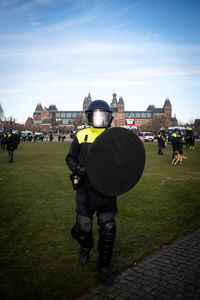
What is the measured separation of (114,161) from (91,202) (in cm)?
60

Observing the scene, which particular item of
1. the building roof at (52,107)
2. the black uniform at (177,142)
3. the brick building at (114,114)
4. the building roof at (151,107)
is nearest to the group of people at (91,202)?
the black uniform at (177,142)

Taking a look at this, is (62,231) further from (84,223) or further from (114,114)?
(114,114)

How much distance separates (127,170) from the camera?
2.86m

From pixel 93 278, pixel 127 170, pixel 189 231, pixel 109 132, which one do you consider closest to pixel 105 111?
pixel 109 132

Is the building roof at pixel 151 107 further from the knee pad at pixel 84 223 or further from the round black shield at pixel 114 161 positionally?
the knee pad at pixel 84 223

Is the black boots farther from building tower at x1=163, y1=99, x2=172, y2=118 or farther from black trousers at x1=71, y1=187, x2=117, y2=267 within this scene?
building tower at x1=163, y1=99, x2=172, y2=118

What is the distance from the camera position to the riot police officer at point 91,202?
288 cm

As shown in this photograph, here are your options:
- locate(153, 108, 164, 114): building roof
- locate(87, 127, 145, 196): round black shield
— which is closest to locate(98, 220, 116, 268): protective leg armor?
locate(87, 127, 145, 196): round black shield

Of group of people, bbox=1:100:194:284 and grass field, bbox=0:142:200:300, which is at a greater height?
group of people, bbox=1:100:194:284

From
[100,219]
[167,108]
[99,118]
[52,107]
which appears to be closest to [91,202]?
[100,219]

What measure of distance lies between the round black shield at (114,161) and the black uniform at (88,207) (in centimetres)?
19

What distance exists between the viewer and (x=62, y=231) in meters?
4.18

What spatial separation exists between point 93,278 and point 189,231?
2069 millimetres

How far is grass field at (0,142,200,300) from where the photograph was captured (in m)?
2.77
